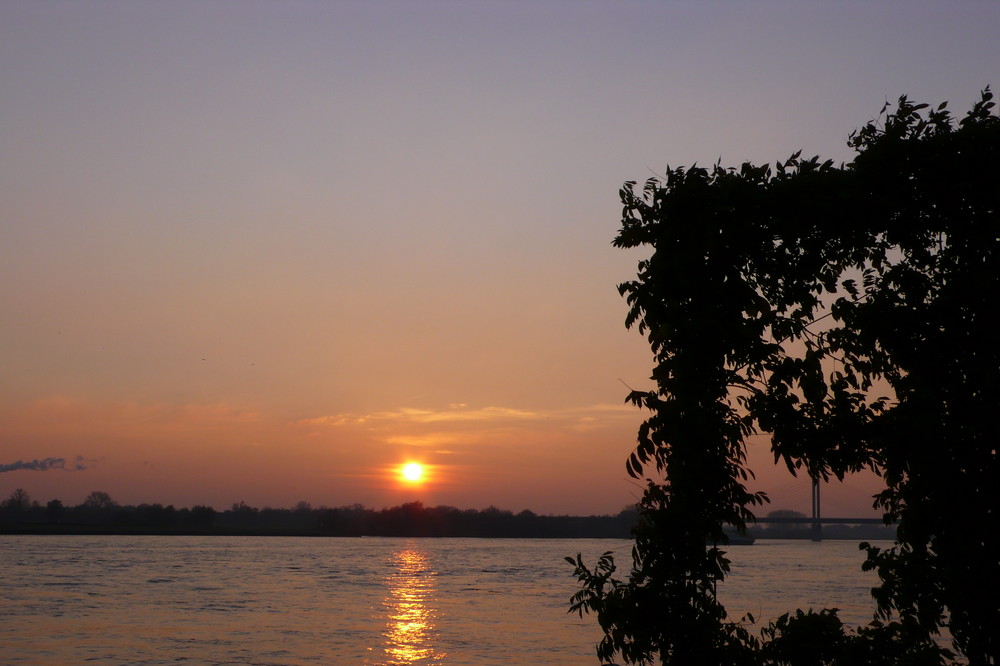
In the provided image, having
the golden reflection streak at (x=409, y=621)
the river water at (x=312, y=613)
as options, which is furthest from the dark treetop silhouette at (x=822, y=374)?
the golden reflection streak at (x=409, y=621)

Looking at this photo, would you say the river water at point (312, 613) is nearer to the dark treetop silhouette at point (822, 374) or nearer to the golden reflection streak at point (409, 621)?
the golden reflection streak at point (409, 621)

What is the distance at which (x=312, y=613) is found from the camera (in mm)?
47469

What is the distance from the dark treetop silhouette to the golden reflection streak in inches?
975

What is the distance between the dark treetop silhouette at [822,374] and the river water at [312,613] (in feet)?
31.0

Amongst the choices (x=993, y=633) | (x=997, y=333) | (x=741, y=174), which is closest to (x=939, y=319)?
(x=997, y=333)

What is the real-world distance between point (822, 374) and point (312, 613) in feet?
141

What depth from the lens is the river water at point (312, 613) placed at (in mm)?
32438

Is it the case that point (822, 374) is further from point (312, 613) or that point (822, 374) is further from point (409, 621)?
point (312, 613)

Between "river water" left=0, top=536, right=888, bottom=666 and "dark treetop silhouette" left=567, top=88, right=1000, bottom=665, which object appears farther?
"river water" left=0, top=536, right=888, bottom=666

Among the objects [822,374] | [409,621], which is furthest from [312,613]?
[822,374]

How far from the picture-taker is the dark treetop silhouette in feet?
26.3

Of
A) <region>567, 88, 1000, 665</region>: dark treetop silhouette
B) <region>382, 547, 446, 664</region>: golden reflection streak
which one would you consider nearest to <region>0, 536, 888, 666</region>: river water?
<region>382, 547, 446, 664</region>: golden reflection streak

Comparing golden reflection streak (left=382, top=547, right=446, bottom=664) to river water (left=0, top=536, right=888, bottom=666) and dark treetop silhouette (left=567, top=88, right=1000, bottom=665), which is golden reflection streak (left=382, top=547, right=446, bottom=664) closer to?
river water (left=0, top=536, right=888, bottom=666)

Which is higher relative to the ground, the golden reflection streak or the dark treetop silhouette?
the dark treetop silhouette
